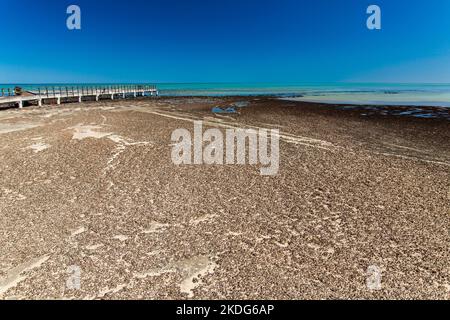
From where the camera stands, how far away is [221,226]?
20.8 feet

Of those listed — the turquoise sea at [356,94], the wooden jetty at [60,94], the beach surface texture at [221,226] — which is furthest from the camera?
the turquoise sea at [356,94]

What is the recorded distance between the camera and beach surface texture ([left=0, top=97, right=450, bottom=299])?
4613 mm

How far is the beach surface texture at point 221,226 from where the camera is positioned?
4613 mm

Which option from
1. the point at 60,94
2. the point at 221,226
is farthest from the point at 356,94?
the point at 221,226

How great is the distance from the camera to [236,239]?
585 cm

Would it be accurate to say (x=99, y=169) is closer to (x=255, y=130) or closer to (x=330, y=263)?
(x=330, y=263)

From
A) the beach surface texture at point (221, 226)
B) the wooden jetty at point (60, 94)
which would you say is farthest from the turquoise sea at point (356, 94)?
the beach surface texture at point (221, 226)

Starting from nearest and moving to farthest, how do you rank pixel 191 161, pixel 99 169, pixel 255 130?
pixel 99 169, pixel 191 161, pixel 255 130

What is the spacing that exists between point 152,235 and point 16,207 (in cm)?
342

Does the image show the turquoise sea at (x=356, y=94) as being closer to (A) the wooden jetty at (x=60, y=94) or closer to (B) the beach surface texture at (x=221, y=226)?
(A) the wooden jetty at (x=60, y=94)
